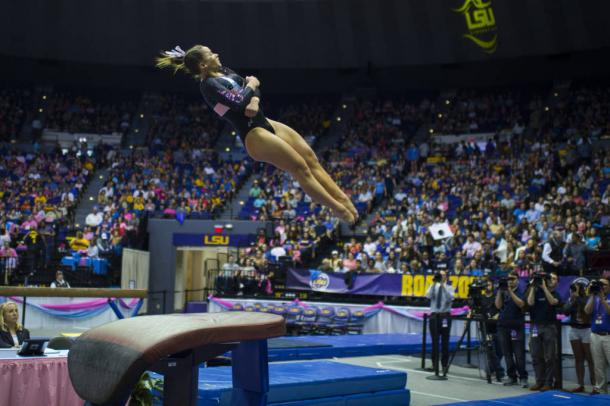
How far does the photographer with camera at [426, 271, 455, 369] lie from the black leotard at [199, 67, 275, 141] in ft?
21.2

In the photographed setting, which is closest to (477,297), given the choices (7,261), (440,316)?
(440,316)

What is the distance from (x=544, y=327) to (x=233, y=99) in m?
6.43

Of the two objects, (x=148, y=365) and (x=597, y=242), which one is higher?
(x=597, y=242)

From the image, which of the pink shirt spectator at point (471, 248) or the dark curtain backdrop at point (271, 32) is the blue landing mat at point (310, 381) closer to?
the pink shirt spectator at point (471, 248)

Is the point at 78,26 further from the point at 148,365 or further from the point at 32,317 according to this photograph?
the point at 148,365

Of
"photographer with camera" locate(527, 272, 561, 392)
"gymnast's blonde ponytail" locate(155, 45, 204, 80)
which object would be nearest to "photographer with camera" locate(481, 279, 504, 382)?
"photographer with camera" locate(527, 272, 561, 392)

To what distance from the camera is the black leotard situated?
474cm

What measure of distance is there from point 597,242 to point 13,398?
11.3 meters

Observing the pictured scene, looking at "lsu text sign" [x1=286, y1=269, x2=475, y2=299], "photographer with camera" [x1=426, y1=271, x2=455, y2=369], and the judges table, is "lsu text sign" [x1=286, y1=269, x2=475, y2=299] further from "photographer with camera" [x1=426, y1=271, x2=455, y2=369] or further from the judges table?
the judges table

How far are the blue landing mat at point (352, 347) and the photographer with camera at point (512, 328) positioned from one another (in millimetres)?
2561

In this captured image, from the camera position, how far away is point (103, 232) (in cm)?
1889

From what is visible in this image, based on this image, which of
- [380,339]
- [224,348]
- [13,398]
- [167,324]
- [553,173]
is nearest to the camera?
[167,324]

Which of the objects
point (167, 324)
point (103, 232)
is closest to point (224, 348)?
point (167, 324)

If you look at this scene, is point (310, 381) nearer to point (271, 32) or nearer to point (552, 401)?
point (552, 401)
